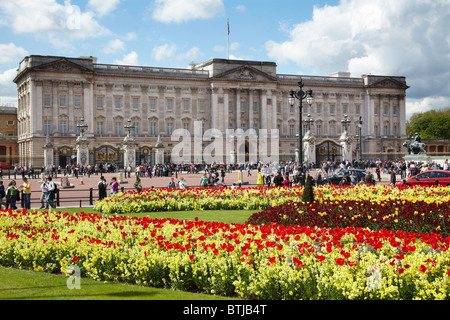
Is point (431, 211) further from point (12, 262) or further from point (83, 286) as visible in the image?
point (12, 262)

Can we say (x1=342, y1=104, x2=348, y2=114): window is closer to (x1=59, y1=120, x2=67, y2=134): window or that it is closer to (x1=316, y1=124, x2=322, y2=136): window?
(x1=316, y1=124, x2=322, y2=136): window

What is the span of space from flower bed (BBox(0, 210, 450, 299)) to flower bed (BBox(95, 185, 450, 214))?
797 cm

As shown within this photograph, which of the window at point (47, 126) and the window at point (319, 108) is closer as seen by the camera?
the window at point (47, 126)

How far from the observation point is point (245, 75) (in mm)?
75812

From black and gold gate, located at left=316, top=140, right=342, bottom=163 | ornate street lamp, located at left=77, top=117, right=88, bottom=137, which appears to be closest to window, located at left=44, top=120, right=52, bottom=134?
ornate street lamp, located at left=77, top=117, right=88, bottom=137

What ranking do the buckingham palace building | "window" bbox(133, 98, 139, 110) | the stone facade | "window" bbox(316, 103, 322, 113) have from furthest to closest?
"window" bbox(316, 103, 322, 113)
the stone facade
"window" bbox(133, 98, 139, 110)
the buckingham palace building

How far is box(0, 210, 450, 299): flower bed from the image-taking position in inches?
282

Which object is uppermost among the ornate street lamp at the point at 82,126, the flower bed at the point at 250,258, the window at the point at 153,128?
the window at the point at 153,128

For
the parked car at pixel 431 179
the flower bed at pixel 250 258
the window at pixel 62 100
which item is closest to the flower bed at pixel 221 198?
the parked car at pixel 431 179

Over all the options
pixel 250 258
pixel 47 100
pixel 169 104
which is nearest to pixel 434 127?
pixel 169 104

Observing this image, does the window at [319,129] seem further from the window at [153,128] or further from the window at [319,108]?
the window at [153,128]

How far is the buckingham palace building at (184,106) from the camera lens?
65.4m

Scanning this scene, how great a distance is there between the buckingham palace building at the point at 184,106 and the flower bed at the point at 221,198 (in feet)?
A: 126

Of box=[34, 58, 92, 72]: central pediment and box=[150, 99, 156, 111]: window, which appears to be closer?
box=[34, 58, 92, 72]: central pediment
